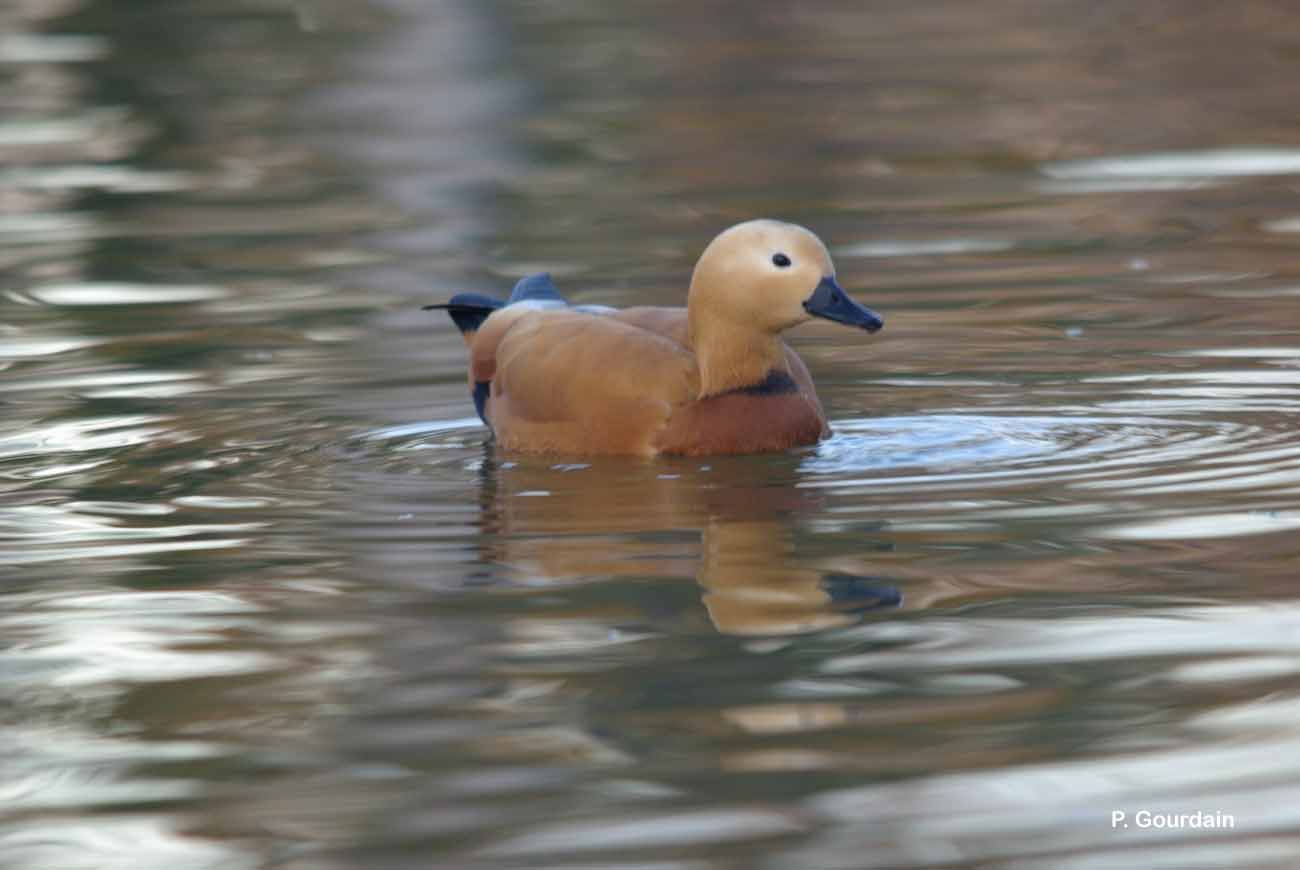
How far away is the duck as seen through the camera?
25.6 feet

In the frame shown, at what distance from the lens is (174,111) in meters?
20.9

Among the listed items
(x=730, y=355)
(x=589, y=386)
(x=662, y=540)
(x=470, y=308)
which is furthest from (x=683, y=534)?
(x=470, y=308)

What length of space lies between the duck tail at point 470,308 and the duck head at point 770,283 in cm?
138

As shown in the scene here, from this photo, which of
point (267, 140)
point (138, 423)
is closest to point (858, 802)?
point (138, 423)

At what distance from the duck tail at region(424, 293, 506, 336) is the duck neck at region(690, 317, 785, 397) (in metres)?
1.31

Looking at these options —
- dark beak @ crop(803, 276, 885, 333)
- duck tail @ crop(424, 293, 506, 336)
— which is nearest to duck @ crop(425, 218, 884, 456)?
dark beak @ crop(803, 276, 885, 333)

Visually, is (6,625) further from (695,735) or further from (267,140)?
(267,140)

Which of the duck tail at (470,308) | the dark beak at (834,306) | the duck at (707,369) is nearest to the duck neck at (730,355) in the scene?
the duck at (707,369)

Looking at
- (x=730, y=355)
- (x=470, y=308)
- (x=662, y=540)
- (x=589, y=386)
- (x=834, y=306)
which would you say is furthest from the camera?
(x=470, y=308)

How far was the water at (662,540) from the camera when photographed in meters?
4.65

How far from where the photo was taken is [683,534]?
6887mm

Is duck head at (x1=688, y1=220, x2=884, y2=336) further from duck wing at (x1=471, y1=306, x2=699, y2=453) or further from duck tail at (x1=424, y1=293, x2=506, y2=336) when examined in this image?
duck tail at (x1=424, y1=293, x2=506, y2=336)

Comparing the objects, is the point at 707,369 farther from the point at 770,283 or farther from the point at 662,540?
the point at 662,540

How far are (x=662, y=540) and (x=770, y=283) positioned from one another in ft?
4.19
